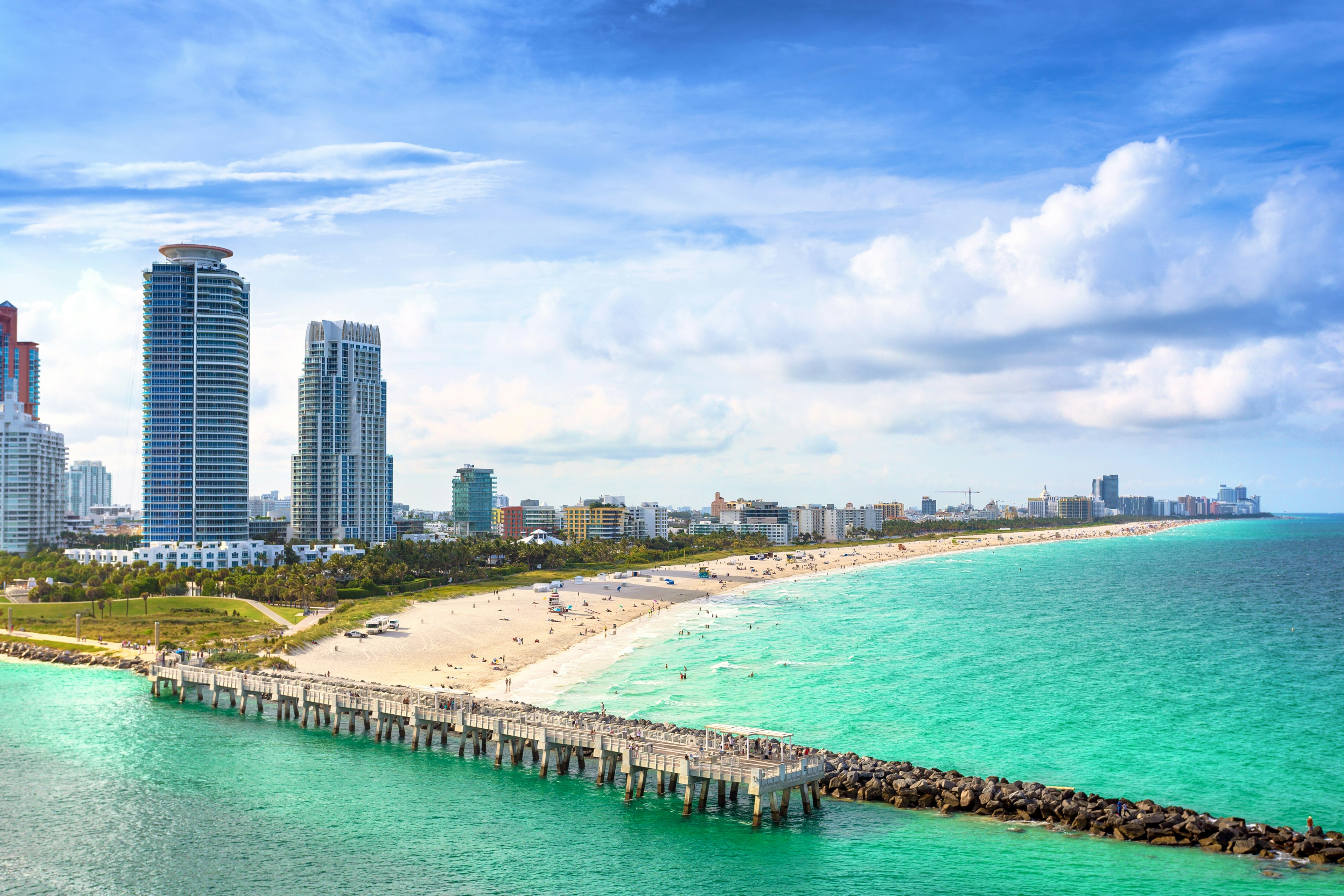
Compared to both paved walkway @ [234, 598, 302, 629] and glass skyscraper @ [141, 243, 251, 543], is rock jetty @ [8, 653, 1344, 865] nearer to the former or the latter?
paved walkway @ [234, 598, 302, 629]

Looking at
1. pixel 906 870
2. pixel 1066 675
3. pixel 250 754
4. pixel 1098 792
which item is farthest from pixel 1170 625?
pixel 250 754

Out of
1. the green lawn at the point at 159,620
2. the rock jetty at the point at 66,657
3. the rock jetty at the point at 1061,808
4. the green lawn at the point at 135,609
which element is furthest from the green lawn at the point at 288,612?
the rock jetty at the point at 1061,808

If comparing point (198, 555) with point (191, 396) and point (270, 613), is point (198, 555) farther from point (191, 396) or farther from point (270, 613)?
point (270, 613)

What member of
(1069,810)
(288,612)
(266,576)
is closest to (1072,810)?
(1069,810)

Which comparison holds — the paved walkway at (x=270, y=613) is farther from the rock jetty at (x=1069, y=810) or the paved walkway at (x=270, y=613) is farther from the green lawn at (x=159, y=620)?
the rock jetty at (x=1069, y=810)

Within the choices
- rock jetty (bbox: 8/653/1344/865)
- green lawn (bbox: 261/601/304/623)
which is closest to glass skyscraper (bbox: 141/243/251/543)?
green lawn (bbox: 261/601/304/623)
